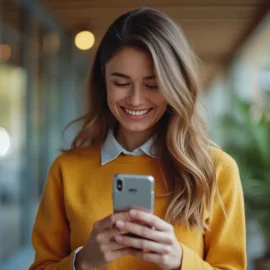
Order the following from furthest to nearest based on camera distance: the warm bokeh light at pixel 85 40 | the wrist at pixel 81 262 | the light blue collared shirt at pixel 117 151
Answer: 1. the warm bokeh light at pixel 85 40
2. the light blue collared shirt at pixel 117 151
3. the wrist at pixel 81 262

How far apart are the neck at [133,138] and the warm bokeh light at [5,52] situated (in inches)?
137

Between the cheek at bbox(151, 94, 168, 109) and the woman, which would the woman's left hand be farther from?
the cheek at bbox(151, 94, 168, 109)

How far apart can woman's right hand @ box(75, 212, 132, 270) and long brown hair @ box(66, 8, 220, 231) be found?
0.77 feet

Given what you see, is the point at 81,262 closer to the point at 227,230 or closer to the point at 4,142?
the point at 227,230

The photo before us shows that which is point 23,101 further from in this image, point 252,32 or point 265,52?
point 265,52

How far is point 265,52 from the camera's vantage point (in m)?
11.1

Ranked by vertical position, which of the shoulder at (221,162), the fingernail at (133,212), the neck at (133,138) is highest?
the neck at (133,138)

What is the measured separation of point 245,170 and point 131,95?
3.73 metres

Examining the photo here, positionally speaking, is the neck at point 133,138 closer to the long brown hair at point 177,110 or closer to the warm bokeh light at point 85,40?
the long brown hair at point 177,110

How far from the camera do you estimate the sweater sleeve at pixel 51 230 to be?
1548mm

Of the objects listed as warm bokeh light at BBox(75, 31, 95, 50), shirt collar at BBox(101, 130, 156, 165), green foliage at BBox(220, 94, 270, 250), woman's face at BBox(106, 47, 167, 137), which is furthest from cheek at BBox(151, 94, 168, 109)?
warm bokeh light at BBox(75, 31, 95, 50)

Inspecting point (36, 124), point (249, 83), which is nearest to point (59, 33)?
point (36, 124)

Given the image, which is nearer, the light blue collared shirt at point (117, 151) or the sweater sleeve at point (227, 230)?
the sweater sleeve at point (227, 230)

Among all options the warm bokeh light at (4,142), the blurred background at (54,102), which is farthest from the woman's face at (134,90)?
the warm bokeh light at (4,142)
